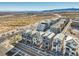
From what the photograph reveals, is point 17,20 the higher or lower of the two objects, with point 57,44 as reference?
higher

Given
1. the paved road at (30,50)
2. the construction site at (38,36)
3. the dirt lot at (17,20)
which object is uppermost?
the dirt lot at (17,20)

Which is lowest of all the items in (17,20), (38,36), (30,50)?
(30,50)

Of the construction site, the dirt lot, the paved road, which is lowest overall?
the paved road

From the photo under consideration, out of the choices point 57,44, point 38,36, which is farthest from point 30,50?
point 57,44

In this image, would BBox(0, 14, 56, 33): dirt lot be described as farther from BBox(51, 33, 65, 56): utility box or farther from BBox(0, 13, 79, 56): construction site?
BBox(51, 33, 65, 56): utility box

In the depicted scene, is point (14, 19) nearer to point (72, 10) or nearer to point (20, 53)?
point (20, 53)

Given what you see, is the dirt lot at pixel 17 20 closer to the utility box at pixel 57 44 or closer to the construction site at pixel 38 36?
the construction site at pixel 38 36

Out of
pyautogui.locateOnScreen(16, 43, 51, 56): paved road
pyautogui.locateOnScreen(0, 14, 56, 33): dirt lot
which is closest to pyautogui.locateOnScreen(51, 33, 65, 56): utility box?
pyautogui.locateOnScreen(16, 43, 51, 56): paved road

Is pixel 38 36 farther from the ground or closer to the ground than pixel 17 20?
closer to the ground

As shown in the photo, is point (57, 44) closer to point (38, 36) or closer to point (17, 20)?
point (38, 36)

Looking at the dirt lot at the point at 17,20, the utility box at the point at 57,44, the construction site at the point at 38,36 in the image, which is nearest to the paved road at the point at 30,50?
the construction site at the point at 38,36

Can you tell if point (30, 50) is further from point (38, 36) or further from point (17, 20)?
point (17, 20)

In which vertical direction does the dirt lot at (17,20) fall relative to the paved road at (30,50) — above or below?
above
